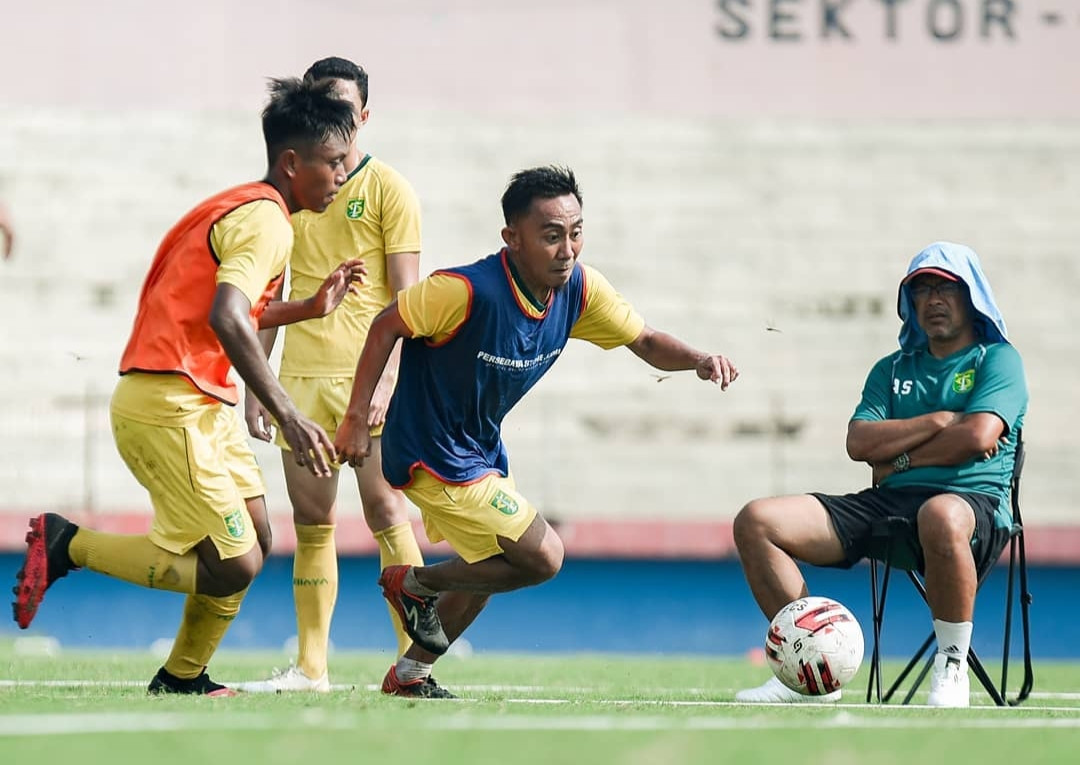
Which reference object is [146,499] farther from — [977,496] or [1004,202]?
[977,496]

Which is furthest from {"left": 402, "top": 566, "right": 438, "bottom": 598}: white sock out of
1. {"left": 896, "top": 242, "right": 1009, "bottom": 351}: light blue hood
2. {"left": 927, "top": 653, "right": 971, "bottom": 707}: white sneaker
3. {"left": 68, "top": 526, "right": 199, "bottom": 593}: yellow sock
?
{"left": 896, "top": 242, "right": 1009, "bottom": 351}: light blue hood

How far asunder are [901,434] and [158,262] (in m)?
2.85

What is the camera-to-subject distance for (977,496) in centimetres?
650

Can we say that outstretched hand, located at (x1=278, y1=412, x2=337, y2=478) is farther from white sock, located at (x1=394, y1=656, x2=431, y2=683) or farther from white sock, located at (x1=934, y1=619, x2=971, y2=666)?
white sock, located at (x1=934, y1=619, x2=971, y2=666)

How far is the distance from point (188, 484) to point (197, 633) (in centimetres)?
59

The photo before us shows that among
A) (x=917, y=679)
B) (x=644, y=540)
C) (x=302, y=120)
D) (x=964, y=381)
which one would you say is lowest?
(x=644, y=540)

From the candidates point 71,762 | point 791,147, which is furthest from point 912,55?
point 71,762

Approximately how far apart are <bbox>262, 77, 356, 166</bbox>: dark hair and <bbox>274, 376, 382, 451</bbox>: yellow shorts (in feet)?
3.31

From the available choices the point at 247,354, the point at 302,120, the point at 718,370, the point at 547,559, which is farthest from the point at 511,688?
the point at 302,120

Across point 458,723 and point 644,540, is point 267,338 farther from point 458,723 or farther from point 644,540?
point 644,540

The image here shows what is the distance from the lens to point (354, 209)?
22.3 ft

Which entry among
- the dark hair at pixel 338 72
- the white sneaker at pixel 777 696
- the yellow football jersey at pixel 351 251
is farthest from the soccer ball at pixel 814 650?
the dark hair at pixel 338 72

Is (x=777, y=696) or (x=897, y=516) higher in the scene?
(x=897, y=516)

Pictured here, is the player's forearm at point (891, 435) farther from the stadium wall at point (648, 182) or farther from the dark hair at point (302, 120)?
the stadium wall at point (648, 182)
